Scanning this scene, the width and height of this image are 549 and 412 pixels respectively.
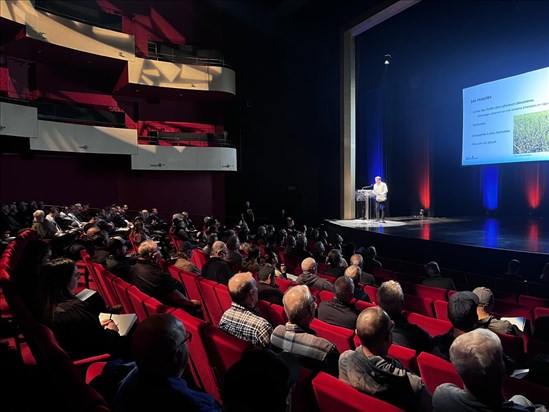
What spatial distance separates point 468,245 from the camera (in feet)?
22.6

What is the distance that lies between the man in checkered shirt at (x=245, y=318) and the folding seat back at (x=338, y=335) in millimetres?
291

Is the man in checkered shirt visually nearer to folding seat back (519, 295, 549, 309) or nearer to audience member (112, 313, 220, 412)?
audience member (112, 313, 220, 412)

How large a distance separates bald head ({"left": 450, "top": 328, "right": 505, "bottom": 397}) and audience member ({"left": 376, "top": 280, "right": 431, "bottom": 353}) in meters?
0.97

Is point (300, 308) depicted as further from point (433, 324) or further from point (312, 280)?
point (312, 280)

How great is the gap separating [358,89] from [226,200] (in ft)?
21.9

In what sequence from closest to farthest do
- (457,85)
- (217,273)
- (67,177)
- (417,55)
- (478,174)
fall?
(217,273), (417,55), (457,85), (478,174), (67,177)

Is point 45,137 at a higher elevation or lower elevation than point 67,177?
higher

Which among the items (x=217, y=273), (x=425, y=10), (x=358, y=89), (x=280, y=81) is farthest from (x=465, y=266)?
(x=280, y=81)

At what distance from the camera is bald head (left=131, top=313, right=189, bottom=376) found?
144cm

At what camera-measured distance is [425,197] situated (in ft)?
47.3

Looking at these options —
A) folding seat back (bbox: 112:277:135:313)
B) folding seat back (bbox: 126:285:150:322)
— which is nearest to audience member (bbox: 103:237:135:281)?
folding seat back (bbox: 112:277:135:313)

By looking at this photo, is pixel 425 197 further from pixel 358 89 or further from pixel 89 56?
pixel 89 56

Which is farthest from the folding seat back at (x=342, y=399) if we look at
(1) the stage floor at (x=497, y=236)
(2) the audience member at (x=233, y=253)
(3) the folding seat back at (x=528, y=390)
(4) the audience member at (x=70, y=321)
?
(1) the stage floor at (x=497, y=236)

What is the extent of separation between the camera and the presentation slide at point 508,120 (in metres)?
9.05
